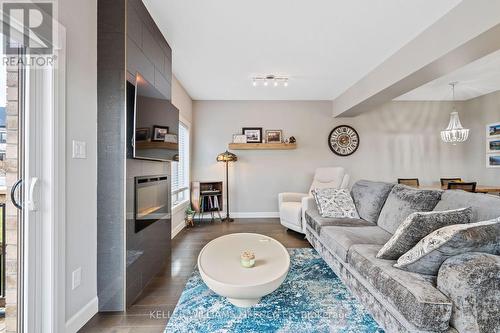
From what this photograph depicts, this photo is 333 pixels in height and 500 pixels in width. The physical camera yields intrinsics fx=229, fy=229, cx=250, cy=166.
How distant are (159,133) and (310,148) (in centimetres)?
361

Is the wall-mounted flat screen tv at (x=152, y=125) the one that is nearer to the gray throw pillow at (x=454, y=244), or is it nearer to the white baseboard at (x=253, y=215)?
the gray throw pillow at (x=454, y=244)

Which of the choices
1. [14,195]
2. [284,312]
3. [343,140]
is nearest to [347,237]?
[284,312]

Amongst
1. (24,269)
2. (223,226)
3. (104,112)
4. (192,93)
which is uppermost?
(192,93)

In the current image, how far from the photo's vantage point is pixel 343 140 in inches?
204

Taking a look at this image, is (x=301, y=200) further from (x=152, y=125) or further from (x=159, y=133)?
(x=152, y=125)

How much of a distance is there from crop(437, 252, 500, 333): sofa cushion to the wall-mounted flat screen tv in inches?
88.5

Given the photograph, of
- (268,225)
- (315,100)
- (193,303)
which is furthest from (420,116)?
(193,303)

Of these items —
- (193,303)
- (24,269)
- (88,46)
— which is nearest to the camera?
(24,269)

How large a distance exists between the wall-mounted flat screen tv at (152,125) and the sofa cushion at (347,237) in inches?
78.0

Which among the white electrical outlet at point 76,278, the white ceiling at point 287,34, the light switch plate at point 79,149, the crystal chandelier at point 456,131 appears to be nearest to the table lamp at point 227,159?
the white ceiling at point 287,34

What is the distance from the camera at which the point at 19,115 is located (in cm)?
131

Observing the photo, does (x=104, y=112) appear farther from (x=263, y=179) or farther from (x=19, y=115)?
(x=263, y=179)

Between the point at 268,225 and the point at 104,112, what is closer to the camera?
the point at 104,112

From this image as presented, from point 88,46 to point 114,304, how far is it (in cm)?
200
